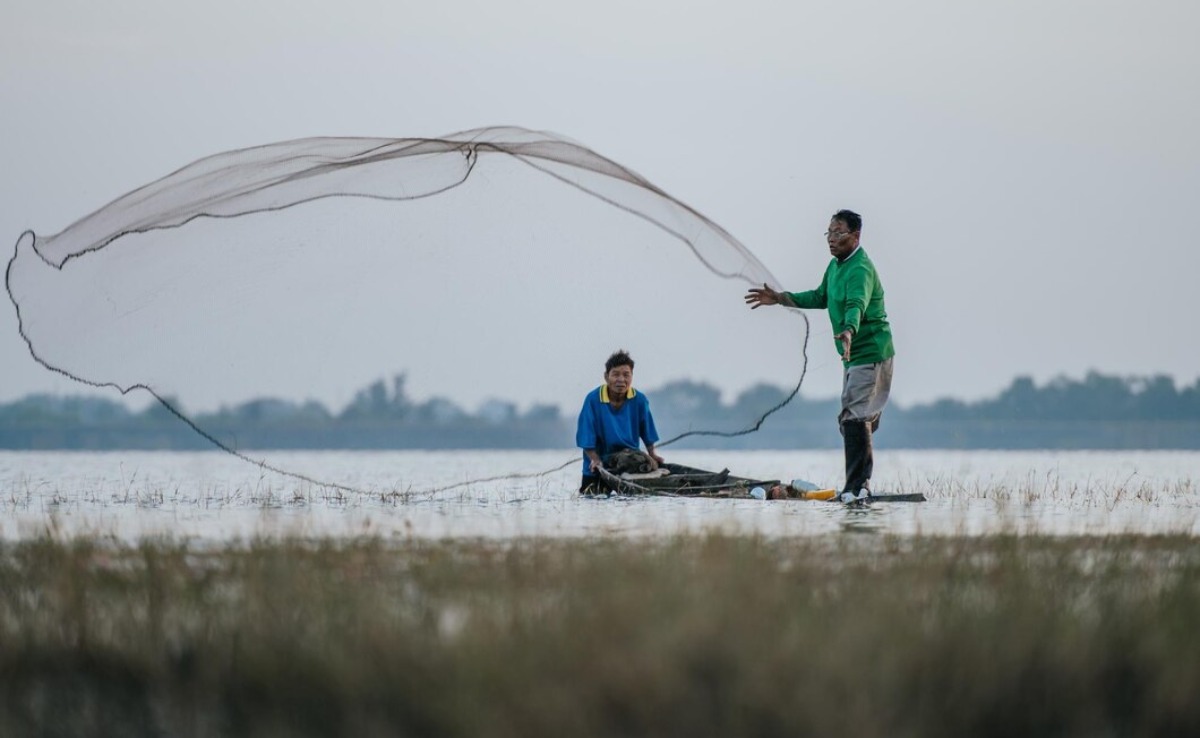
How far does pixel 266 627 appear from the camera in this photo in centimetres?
559

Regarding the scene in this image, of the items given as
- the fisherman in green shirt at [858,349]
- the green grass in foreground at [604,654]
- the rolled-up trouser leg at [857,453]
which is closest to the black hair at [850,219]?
the fisherman in green shirt at [858,349]

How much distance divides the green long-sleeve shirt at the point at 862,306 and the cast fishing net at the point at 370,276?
2.74ft

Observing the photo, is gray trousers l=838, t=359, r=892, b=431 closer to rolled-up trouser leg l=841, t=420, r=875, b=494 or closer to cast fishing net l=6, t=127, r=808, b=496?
rolled-up trouser leg l=841, t=420, r=875, b=494

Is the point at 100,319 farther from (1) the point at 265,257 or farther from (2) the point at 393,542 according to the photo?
(2) the point at 393,542

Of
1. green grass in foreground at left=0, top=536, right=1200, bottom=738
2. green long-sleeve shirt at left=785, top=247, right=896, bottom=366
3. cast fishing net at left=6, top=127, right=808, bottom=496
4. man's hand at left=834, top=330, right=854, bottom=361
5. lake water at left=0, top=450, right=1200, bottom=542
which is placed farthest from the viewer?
green long-sleeve shirt at left=785, top=247, right=896, bottom=366

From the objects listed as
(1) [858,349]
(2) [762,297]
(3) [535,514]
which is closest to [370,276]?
(3) [535,514]

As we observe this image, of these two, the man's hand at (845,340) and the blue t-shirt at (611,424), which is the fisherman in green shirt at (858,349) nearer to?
the man's hand at (845,340)

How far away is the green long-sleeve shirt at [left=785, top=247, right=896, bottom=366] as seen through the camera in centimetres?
1380

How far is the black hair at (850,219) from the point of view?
14.1 metres

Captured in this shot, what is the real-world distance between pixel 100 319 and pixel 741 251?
568 centimetres

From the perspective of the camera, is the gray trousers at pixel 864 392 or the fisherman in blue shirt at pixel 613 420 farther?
the fisherman in blue shirt at pixel 613 420

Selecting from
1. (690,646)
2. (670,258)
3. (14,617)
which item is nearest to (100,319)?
(670,258)

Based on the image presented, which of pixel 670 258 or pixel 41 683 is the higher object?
pixel 670 258

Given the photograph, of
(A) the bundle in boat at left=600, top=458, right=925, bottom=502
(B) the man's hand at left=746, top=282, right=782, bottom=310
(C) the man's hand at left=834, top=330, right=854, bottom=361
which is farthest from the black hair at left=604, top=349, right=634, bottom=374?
(C) the man's hand at left=834, top=330, right=854, bottom=361
